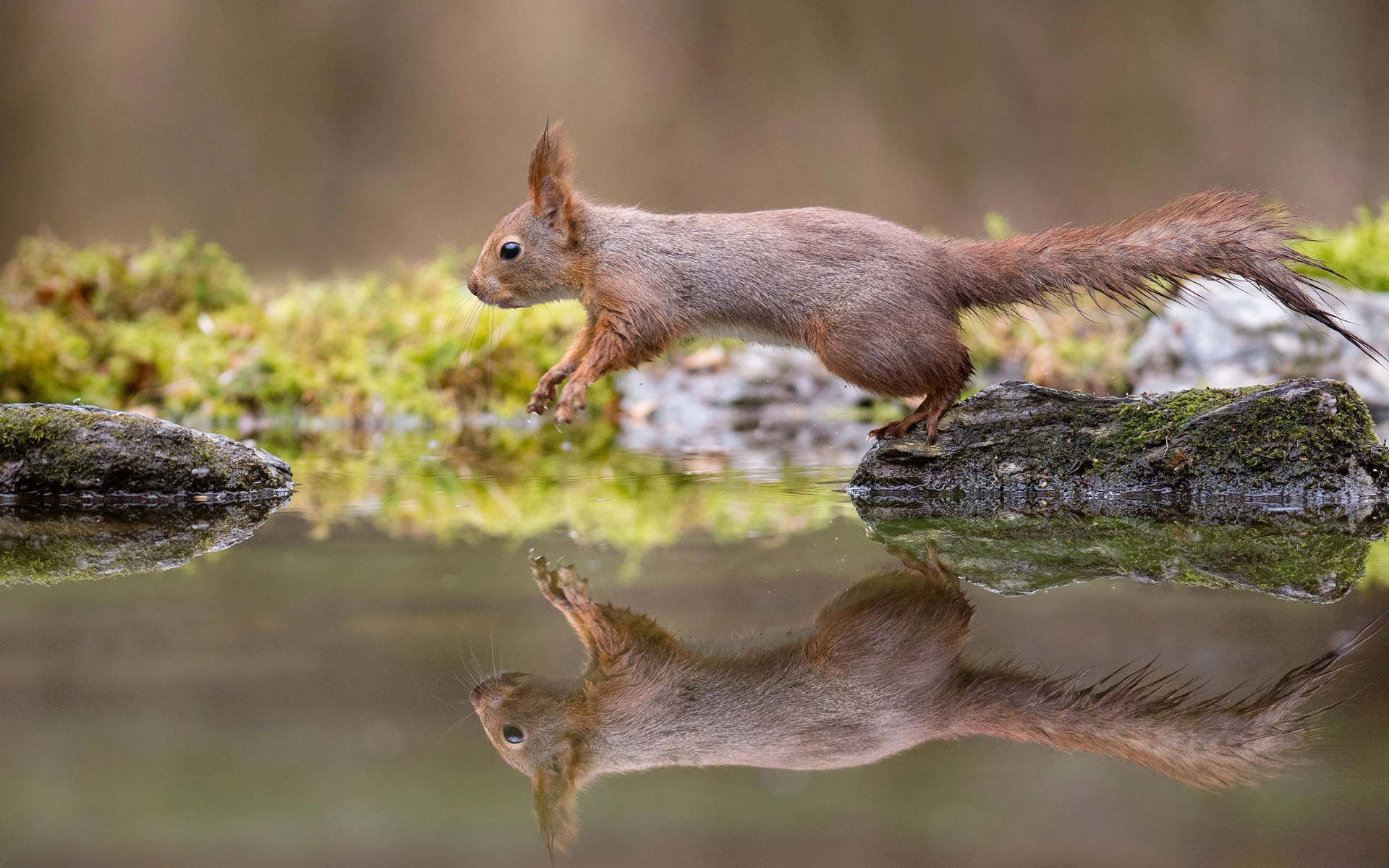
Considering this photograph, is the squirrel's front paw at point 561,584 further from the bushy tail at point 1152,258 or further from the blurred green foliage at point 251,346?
the blurred green foliage at point 251,346

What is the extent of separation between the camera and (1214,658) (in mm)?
1624

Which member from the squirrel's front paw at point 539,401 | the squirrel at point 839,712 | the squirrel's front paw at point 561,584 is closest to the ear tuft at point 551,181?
the squirrel's front paw at point 539,401

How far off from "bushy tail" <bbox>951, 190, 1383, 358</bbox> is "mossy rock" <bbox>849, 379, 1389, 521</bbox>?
275 millimetres

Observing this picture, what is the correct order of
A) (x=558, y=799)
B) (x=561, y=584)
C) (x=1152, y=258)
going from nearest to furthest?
1. (x=558, y=799)
2. (x=561, y=584)
3. (x=1152, y=258)

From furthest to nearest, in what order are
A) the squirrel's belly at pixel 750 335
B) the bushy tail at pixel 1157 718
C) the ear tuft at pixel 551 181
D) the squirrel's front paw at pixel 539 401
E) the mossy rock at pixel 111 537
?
the ear tuft at pixel 551 181 < the squirrel's belly at pixel 750 335 < the squirrel's front paw at pixel 539 401 < the mossy rock at pixel 111 537 < the bushy tail at pixel 1157 718

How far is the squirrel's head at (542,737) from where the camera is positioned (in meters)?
1.18

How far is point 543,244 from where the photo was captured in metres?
3.79

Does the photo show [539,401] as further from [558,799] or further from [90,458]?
[558,799]

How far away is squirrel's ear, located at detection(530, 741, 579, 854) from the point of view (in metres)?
1.13

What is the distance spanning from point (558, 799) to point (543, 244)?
2.82m

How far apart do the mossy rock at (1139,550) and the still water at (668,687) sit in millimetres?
15

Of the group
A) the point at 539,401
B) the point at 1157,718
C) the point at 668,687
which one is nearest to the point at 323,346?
the point at 539,401

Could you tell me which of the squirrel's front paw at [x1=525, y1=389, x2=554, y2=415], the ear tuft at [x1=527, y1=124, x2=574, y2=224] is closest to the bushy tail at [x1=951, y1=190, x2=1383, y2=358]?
the squirrel's front paw at [x1=525, y1=389, x2=554, y2=415]

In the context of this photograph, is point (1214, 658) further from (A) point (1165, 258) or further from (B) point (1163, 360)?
(B) point (1163, 360)
